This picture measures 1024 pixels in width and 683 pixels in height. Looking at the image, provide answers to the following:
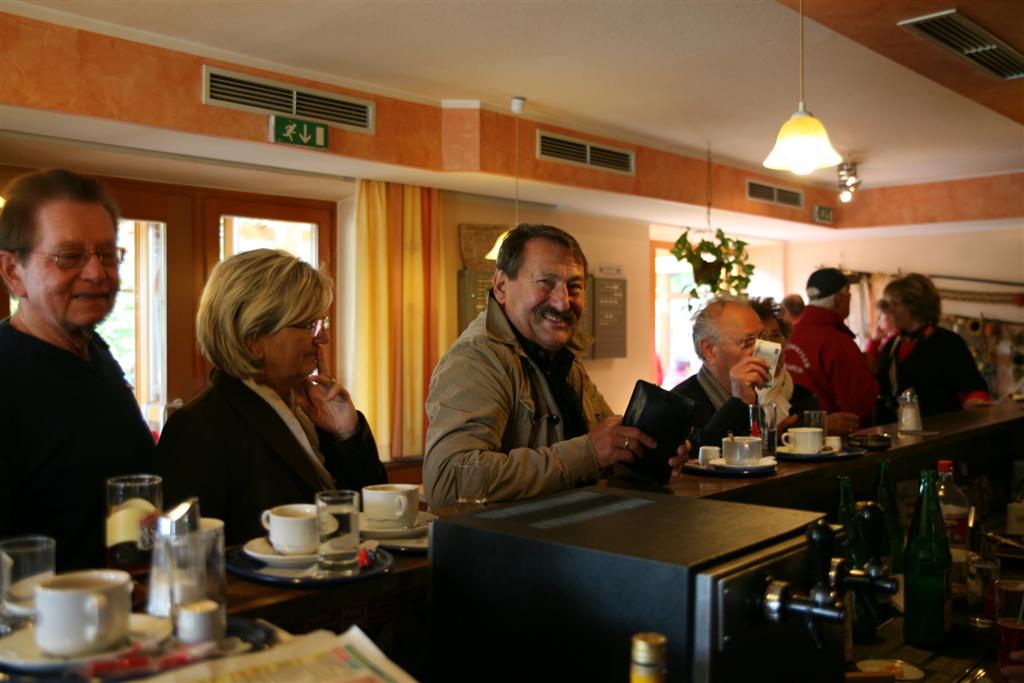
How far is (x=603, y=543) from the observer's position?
1122 millimetres

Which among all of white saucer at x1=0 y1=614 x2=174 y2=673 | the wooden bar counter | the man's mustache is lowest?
the wooden bar counter

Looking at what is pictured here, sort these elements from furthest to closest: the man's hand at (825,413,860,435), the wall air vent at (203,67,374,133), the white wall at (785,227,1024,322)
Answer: the white wall at (785,227,1024,322), the wall air vent at (203,67,374,133), the man's hand at (825,413,860,435)

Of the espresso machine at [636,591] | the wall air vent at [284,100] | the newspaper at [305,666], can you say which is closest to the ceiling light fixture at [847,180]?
the wall air vent at [284,100]

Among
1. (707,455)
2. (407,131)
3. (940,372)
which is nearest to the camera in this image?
(707,455)

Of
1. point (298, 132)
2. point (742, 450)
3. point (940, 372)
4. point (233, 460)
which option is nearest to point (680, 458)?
point (742, 450)

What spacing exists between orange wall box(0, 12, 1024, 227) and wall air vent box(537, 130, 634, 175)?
52 millimetres

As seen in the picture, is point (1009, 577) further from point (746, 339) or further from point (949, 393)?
point (949, 393)

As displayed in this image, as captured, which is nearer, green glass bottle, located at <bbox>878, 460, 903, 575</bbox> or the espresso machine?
the espresso machine

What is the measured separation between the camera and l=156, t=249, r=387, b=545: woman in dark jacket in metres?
1.75

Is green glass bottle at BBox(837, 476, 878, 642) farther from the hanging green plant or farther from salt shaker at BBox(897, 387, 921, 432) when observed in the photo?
the hanging green plant

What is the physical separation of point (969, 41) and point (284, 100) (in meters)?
3.15

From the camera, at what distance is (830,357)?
431cm

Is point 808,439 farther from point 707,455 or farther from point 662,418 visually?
point 662,418

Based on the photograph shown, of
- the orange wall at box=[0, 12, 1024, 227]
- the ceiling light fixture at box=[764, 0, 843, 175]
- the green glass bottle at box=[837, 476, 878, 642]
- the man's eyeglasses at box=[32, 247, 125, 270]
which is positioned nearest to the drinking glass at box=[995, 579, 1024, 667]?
the green glass bottle at box=[837, 476, 878, 642]
